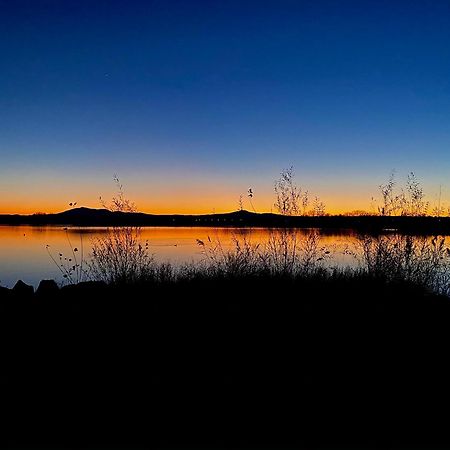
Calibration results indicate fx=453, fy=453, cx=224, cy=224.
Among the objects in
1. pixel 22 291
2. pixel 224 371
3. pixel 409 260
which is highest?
pixel 409 260

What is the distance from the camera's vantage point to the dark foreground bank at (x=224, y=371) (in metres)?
3.13

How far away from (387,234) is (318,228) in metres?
1.52

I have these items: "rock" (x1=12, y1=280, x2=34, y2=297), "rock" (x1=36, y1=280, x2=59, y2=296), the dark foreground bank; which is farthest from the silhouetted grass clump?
Result: "rock" (x1=12, y1=280, x2=34, y2=297)

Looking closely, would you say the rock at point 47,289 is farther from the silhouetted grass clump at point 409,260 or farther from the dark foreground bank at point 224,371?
the silhouetted grass clump at point 409,260

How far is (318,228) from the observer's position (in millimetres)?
10320

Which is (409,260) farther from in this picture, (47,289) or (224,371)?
(47,289)

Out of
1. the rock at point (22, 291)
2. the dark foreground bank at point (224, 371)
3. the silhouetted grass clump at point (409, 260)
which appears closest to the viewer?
the dark foreground bank at point (224, 371)

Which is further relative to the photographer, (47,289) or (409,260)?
(409,260)

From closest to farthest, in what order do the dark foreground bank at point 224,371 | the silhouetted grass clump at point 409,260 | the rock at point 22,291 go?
the dark foreground bank at point 224,371 < the rock at point 22,291 < the silhouetted grass clump at point 409,260

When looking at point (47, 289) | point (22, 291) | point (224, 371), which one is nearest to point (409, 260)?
point (224, 371)

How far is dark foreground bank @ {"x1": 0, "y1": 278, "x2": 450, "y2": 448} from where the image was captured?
3.13 metres

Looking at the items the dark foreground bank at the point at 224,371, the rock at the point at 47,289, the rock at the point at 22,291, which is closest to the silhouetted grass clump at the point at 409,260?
the dark foreground bank at the point at 224,371

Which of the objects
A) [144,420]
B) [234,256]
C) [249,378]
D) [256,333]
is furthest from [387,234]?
[144,420]

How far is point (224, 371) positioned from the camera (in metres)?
4.04
